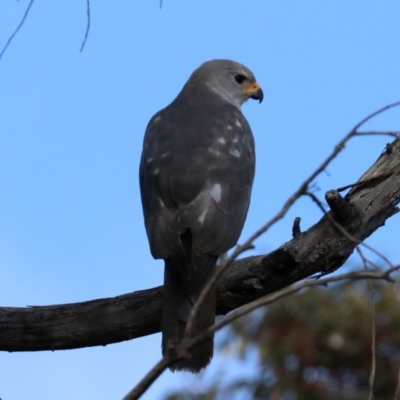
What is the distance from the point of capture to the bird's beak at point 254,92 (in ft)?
23.5

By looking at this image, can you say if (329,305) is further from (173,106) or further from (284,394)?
(173,106)

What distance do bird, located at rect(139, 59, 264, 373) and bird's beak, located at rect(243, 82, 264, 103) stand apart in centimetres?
101

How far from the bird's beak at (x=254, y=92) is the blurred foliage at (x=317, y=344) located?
11.3 ft

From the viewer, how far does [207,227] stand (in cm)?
473

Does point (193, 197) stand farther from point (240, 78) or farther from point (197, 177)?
point (240, 78)

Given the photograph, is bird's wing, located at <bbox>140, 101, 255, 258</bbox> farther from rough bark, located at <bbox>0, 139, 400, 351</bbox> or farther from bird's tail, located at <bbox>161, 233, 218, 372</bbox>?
rough bark, located at <bbox>0, 139, 400, 351</bbox>

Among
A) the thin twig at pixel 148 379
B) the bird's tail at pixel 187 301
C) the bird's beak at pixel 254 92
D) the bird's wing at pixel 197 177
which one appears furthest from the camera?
the bird's beak at pixel 254 92

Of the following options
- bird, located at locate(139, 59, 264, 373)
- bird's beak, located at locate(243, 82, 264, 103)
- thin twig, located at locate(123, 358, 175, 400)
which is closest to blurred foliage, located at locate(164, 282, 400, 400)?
bird's beak, located at locate(243, 82, 264, 103)

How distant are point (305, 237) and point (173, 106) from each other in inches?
75.6

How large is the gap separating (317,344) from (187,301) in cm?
636

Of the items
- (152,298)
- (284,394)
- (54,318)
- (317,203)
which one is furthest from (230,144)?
(284,394)

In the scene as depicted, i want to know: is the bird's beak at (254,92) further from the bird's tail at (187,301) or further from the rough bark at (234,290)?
the bird's tail at (187,301)

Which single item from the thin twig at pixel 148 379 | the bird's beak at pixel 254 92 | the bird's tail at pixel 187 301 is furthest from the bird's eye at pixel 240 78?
Result: the thin twig at pixel 148 379

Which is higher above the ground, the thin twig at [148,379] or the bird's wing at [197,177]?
the bird's wing at [197,177]
